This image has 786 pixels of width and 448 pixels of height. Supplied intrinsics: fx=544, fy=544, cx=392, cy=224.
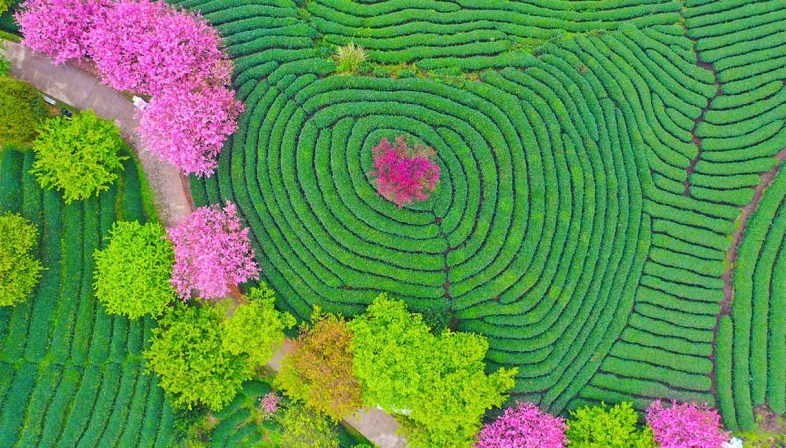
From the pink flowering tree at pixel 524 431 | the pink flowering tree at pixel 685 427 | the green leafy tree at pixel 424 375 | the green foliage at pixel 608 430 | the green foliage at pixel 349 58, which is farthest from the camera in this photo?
the green foliage at pixel 349 58

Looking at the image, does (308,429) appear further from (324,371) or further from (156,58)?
(156,58)

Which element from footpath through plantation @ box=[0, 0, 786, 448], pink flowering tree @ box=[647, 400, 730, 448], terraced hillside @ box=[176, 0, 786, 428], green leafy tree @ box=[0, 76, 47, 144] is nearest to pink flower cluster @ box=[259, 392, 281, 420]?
footpath through plantation @ box=[0, 0, 786, 448]

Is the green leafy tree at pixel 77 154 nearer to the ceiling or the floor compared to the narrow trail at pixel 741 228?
nearer to the ceiling

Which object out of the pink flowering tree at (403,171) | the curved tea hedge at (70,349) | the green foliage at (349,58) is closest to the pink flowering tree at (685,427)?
the pink flowering tree at (403,171)

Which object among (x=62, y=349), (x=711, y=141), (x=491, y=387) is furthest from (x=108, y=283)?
(x=711, y=141)

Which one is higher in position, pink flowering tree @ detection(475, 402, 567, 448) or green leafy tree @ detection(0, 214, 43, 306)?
green leafy tree @ detection(0, 214, 43, 306)

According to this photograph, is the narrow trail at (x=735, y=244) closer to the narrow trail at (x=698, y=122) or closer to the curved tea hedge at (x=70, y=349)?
the narrow trail at (x=698, y=122)

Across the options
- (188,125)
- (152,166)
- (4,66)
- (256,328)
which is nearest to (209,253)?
(256,328)

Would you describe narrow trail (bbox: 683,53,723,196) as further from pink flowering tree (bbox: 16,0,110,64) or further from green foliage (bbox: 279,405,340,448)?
pink flowering tree (bbox: 16,0,110,64)
